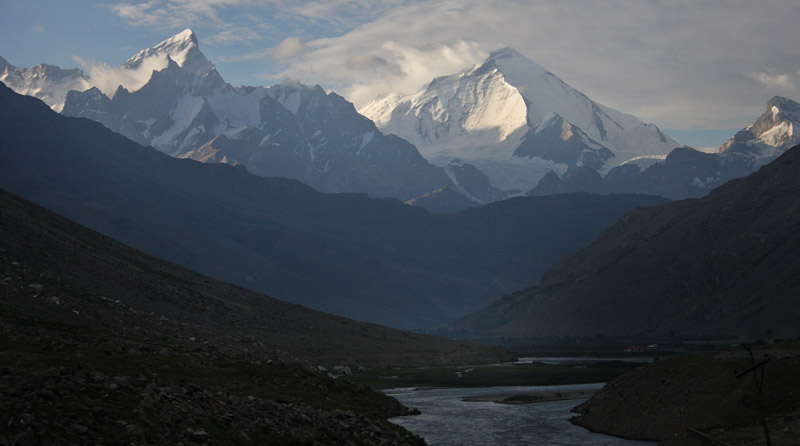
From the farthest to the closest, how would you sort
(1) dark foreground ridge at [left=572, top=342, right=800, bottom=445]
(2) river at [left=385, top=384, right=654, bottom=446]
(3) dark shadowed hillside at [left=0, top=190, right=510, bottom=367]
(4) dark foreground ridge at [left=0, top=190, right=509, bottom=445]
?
(3) dark shadowed hillside at [left=0, top=190, right=510, bottom=367] → (2) river at [left=385, top=384, right=654, bottom=446] → (1) dark foreground ridge at [left=572, top=342, right=800, bottom=445] → (4) dark foreground ridge at [left=0, top=190, right=509, bottom=445]

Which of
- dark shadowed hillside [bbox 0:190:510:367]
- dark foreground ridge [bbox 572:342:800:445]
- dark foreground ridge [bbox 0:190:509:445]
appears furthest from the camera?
dark shadowed hillside [bbox 0:190:510:367]

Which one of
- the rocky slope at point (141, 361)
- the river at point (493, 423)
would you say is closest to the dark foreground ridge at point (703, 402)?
the river at point (493, 423)

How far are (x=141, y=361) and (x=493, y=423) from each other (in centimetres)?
3456

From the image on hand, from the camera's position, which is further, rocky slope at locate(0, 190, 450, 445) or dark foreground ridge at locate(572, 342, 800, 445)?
dark foreground ridge at locate(572, 342, 800, 445)

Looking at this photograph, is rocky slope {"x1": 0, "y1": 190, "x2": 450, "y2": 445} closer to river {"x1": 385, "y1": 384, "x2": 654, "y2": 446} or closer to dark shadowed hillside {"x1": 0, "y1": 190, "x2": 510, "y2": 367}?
dark shadowed hillside {"x1": 0, "y1": 190, "x2": 510, "y2": 367}

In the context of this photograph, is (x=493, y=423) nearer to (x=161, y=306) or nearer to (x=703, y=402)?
(x=703, y=402)

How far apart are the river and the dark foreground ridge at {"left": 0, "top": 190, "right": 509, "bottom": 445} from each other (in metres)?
4.88

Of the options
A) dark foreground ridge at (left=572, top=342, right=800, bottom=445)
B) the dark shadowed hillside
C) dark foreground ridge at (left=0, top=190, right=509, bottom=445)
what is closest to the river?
dark foreground ridge at (left=572, top=342, right=800, bottom=445)

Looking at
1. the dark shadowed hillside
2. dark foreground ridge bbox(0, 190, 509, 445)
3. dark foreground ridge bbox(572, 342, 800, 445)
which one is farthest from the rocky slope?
dark foreground ridge bbox(572, 342, 800, 445)

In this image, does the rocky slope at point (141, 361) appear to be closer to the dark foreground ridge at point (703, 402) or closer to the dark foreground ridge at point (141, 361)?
the dark foreground ridge at point (141, 361)

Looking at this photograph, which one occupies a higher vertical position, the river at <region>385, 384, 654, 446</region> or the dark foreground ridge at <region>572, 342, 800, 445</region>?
the dark foreground ridge at <region>572, 342, 800, 445</region>

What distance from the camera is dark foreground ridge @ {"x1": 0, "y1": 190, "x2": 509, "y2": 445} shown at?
42219 millimetres

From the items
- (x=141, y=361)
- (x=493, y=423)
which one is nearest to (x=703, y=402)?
(x=493, y=423)

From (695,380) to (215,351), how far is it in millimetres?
44714
